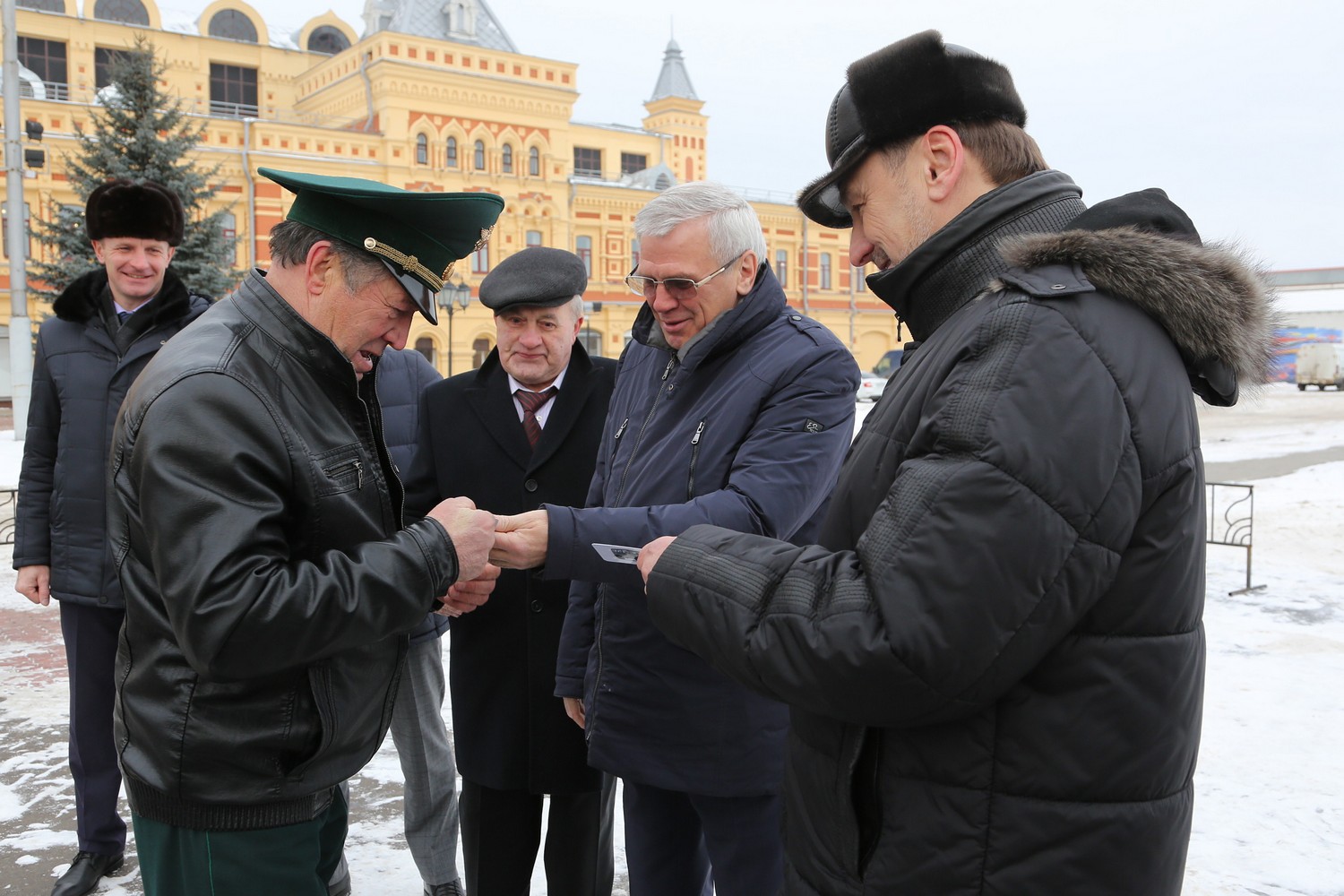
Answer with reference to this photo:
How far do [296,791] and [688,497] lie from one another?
1.06m

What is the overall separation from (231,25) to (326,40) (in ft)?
12.4

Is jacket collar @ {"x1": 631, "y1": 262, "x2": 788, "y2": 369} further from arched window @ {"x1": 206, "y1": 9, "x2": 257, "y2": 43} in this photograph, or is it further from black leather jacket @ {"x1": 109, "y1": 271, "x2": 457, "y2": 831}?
arched window @ {"x1": 206, "y1": 9, "x2": 257, "y2": 43}

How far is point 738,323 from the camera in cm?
256

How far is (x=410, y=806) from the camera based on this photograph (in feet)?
11.2

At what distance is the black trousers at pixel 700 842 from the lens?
244cm

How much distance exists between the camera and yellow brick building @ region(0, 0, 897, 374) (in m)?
33.2

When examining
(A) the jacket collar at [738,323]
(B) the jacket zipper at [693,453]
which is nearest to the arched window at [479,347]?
(A) the jacket collar at [738,323]

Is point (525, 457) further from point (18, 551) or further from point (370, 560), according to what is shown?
point (18, 551)

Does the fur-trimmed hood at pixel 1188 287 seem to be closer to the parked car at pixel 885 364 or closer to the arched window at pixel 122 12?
the parked car at pixel 885 364

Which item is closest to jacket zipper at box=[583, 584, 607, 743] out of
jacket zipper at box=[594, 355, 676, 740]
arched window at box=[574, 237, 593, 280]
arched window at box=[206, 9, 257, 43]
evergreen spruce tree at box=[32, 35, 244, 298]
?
jacket zipper at box=[594, 355, 676, 740]

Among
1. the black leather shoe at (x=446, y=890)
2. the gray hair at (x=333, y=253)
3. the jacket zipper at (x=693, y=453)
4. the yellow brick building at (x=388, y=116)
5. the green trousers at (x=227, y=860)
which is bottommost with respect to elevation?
the black leather shoe at (x=446, y=890)

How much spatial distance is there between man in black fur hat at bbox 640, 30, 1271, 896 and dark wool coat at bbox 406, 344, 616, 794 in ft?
4.96

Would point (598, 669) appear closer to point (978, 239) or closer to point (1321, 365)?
point (978, 239)

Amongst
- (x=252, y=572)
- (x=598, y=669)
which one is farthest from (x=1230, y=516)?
(x=252, y=572)
